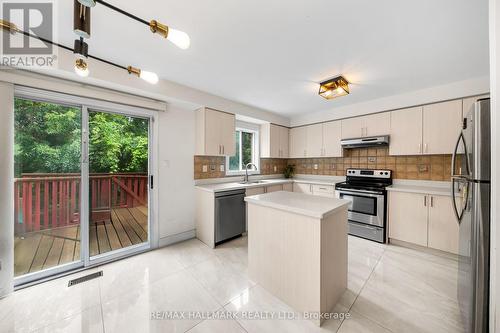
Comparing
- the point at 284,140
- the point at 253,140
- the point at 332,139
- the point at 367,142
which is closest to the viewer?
the point at 367,142

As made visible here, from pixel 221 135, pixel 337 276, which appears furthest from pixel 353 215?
pixel 221 135

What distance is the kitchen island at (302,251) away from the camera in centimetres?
143

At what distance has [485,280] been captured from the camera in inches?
41.6

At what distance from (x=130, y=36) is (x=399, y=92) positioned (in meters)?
3.61

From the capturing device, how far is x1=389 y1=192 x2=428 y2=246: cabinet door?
8.40ft

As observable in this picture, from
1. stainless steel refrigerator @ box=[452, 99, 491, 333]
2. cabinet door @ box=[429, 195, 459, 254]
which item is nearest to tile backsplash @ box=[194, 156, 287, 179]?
stainless steel refrigerator @ box=[452, 99, 491, 333]

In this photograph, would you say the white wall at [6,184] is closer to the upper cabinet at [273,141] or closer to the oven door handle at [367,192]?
the upper cabinet at [273,141]

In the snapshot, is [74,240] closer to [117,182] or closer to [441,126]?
[117,182]

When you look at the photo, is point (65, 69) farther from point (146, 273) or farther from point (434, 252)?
point (434, 252)

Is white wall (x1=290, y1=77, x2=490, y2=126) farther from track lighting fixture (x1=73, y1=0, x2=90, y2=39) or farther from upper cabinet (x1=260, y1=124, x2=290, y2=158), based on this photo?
track lighting fixture (x1=73, y1=0, x2=90, y2=39)

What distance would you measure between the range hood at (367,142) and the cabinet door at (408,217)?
33.6 inches

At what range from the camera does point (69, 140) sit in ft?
6.99

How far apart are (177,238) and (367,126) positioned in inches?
149

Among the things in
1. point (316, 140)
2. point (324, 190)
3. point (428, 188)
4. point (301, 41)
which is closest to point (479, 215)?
point (301, 41)
